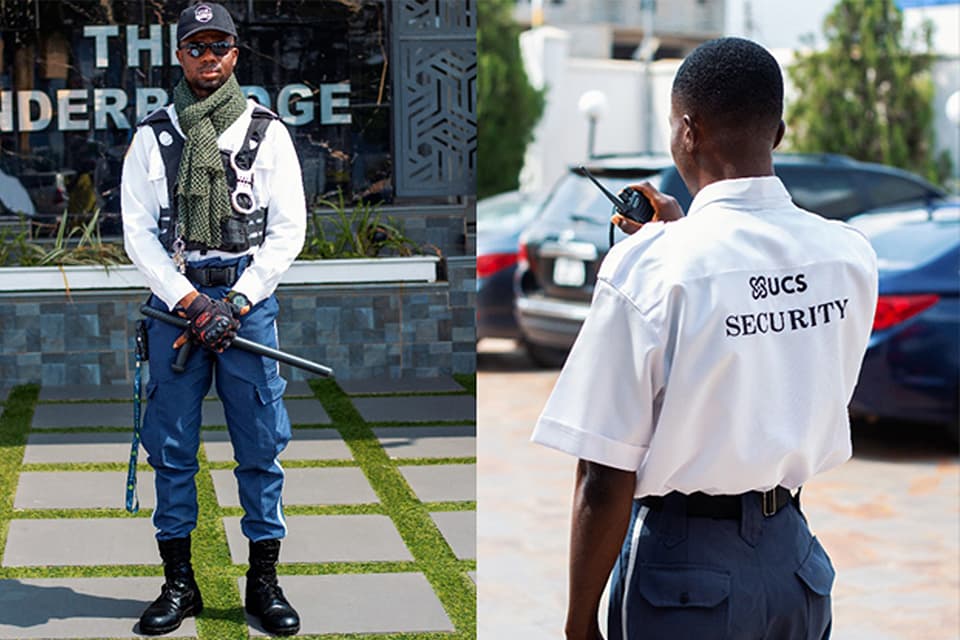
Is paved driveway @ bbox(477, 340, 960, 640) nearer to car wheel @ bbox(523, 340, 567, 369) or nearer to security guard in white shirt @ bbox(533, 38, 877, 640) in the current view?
car wheel @ bbox(523, 340, 567, 369)

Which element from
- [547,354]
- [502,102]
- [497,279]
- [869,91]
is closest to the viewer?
[497,279]

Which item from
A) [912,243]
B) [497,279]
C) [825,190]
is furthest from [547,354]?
[912,243]

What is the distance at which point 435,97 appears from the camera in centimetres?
349

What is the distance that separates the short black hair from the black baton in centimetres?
141

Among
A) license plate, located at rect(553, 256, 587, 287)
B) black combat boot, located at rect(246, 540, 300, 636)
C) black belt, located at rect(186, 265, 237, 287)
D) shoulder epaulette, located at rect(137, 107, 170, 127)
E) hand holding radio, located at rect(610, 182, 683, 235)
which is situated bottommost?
black combat boot, located at rect(246, 540, 300, 636)

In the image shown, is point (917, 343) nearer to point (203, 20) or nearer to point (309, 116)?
point (309, 116)

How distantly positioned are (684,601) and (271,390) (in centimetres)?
147

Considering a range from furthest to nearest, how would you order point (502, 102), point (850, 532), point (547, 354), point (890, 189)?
point (502, 102) < point (547, 354) < point (890, 189) < point (850, 532)

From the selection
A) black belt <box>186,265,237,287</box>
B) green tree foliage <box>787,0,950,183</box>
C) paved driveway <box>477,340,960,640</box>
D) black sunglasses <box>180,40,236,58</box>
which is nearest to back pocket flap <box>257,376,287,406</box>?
black belt <box>186,265,237,287</box>

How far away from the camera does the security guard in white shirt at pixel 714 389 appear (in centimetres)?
209

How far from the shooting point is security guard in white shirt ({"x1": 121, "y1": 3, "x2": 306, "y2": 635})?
3172mm

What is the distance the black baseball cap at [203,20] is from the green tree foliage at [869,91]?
17.6 metres

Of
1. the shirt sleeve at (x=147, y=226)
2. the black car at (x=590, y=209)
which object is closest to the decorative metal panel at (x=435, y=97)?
the shirt sleeve at (x=147, y=226)

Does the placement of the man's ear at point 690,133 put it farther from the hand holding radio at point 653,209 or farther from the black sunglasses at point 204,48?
the black sunglasses at point 204,48
